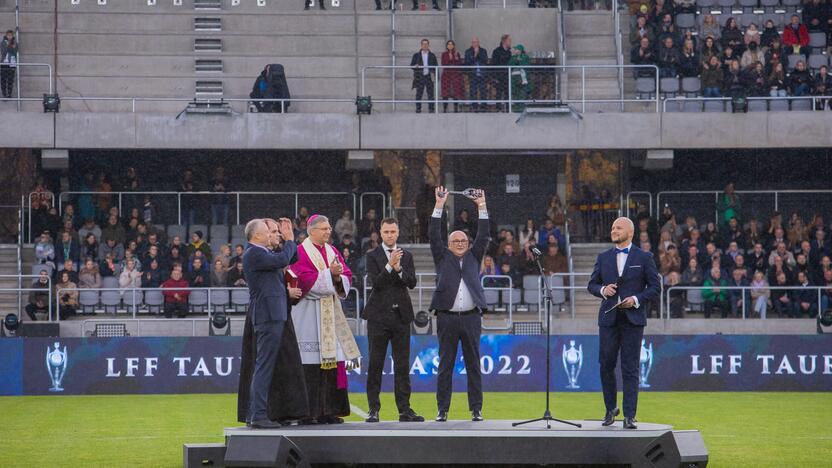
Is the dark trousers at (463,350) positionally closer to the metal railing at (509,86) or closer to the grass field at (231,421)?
the grass field at (231,421)

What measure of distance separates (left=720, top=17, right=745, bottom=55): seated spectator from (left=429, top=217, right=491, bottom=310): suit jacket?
18800 mm

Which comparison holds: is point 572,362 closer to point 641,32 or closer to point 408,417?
point 641,32

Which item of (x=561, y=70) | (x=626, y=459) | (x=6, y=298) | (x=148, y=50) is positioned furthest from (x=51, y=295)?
(x=626, y=459)

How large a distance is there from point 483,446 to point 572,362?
40.3 feet

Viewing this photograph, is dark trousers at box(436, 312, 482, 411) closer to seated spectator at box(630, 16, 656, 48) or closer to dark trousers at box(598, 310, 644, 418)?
dark trousers at box(598, 310, 644, 418)

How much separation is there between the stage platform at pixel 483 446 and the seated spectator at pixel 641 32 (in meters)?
20.5

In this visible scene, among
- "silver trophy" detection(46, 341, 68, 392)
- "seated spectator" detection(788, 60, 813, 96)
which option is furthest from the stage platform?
"seated spectator" detection(788, 60, 813, 96)

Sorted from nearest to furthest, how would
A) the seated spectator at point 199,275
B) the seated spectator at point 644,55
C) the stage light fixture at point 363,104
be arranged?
the seated spectator at point 199,275 → the stage light fixture at point 363,104 → the seated spectator at point 644,55

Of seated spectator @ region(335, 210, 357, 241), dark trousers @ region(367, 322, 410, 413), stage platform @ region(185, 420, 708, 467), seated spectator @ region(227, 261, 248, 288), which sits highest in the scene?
seated spectator @ region(335, 210, 357, 241)

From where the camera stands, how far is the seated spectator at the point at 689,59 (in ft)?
102

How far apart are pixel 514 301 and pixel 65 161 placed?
10149 mm

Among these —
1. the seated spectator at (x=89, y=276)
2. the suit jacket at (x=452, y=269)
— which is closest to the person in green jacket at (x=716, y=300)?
the seated spectator at (x=89, y=276)

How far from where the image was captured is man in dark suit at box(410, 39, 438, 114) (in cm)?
3014

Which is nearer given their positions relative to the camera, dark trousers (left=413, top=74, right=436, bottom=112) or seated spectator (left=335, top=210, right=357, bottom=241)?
seated spectator (left=335, top=210, right=357, bottom=241)
